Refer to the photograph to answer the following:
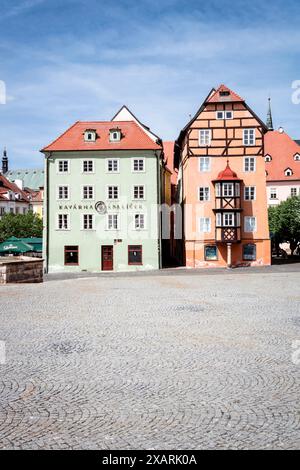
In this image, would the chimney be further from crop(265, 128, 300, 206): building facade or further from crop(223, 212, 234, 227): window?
crop(223, 212, 234, 227): window

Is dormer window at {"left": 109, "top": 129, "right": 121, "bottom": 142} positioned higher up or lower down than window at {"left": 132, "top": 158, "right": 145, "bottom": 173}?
higher up

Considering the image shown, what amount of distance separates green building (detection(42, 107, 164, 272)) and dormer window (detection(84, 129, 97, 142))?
75cm

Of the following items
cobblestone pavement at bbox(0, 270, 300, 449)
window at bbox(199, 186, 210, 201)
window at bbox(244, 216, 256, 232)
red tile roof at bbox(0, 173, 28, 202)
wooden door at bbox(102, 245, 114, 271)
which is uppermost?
red tile roof at bbox(0, 173, 28, 202)

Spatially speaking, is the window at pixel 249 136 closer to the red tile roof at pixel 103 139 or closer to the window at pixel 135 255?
the red tile roof at pixel 103 139

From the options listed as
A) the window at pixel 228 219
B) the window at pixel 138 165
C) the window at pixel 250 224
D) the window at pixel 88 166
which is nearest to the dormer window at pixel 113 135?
the window at pixel 138 165

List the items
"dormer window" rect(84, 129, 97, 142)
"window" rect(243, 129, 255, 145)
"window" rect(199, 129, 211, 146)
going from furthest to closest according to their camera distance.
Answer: "dormer window" rect(84, 129, 97, 142)
"window" rect(199, 129, 211, 146)
"window" rect(243, 129, 255, 145)

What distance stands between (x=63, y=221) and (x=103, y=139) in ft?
27.9

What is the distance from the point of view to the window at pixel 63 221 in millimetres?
43656

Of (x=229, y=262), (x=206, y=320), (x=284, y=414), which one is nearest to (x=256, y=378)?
(x=284, y=414)

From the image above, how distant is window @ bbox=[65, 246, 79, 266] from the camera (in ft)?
143

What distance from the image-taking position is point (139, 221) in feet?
143

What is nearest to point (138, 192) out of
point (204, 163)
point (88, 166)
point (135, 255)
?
point (88, 166)

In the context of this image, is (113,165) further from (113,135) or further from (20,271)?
(20,271)

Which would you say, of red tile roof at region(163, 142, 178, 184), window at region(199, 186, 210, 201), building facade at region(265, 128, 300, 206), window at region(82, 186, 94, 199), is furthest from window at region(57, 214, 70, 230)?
building facade at region(265, 128, 300, 206)
